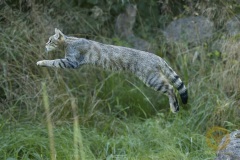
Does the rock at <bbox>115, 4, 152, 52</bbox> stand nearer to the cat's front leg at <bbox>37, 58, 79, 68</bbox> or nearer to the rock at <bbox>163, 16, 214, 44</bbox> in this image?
the rock at <bbox>163, 16, 214, 44</bbox>

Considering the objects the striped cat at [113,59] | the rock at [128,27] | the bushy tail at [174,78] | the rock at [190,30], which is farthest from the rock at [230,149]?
the rock at [128,27]

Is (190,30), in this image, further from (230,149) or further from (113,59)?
(113,59)

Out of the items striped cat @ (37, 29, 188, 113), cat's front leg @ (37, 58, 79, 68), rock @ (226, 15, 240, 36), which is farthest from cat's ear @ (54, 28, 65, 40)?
rock @ (226, 15, 240, 36)

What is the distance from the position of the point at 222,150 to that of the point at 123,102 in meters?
2.95

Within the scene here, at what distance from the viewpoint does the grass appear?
5.30 meters

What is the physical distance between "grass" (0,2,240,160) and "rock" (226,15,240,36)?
313 mm

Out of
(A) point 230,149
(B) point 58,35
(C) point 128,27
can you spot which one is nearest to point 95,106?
(C) point 128,27

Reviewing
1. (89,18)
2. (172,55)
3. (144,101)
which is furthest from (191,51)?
(89,18)

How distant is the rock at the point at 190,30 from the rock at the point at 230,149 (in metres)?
3.16

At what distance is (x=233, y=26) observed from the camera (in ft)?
22.7

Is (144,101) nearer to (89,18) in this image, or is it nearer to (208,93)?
(208,93)

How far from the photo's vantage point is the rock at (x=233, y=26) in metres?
6.80

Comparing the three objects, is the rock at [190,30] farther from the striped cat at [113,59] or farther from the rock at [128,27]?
the striped cat at [113,59]

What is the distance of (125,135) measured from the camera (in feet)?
19.0
